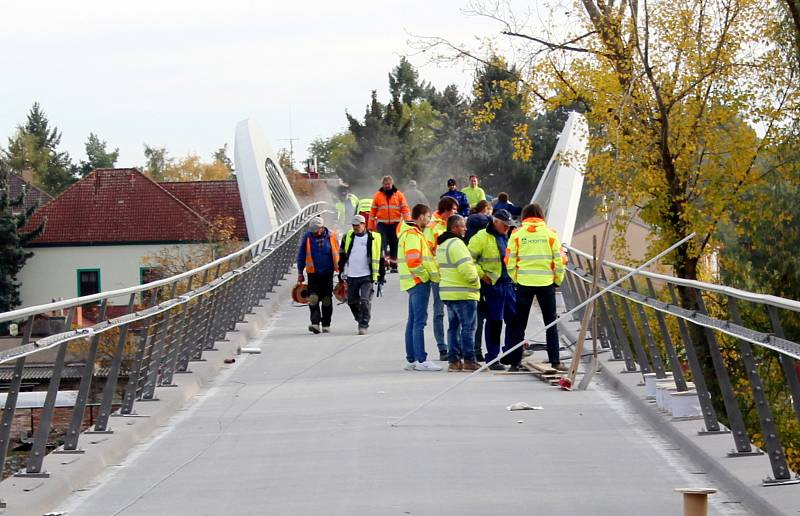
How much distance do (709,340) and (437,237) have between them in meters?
7.73

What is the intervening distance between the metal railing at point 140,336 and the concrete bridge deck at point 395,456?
1.35 feet

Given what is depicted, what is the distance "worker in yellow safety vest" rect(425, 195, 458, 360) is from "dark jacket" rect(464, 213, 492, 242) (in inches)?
8.9

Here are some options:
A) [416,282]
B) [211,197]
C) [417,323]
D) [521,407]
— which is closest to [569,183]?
[416,282]

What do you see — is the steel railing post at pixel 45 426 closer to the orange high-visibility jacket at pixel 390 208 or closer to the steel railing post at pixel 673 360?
the steel railing post at pixel 673 360

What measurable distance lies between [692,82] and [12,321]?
20.0 metres

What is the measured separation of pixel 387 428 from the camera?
11594 millimetres

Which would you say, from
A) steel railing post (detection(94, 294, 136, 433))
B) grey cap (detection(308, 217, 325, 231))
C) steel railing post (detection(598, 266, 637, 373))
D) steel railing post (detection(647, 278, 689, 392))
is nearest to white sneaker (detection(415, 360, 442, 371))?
steel railing post (detection(598, 266, 637, 373))

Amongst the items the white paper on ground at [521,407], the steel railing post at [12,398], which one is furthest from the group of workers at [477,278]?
the steel railing post at [12,398]

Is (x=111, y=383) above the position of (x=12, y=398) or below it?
below

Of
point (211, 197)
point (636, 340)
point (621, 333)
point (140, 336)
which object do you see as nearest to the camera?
point (140, 336)

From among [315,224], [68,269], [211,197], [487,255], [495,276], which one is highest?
[211,197]

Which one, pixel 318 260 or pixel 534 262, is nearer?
pixel 534 262

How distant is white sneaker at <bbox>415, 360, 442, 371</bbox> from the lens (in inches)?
639

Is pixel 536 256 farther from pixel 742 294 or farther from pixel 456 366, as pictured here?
pixel 742 294
